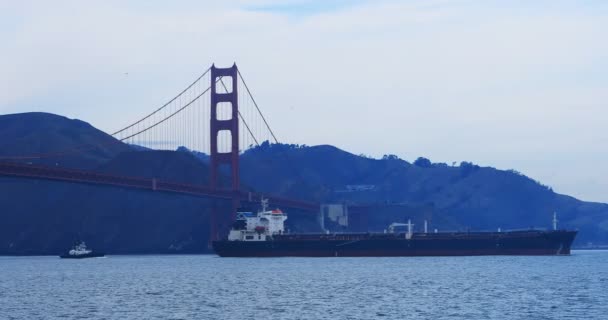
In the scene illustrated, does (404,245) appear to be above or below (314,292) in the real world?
above

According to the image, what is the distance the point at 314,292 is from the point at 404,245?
37.6 meters

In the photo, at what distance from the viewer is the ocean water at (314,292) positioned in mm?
40688

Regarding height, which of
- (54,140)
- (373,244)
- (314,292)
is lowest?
(314,292)

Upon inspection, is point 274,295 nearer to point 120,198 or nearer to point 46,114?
point 120,198

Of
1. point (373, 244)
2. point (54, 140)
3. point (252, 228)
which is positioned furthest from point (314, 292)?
point (54, 140)

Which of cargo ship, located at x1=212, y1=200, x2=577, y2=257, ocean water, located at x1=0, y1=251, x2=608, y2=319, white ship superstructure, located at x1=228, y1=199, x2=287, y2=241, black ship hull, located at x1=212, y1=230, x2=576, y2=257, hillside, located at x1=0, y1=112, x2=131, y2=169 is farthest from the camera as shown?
hillside, located at x1=0, y1=112, x2=131, y2=169

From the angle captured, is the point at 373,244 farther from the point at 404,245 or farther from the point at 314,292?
the point at 314,292

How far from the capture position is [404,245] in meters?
86.4

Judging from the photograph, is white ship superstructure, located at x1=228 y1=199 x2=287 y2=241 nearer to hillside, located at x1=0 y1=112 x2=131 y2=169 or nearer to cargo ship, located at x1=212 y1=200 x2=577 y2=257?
cargo ship, located at x1=212 y1=200 x2=577 y2=257

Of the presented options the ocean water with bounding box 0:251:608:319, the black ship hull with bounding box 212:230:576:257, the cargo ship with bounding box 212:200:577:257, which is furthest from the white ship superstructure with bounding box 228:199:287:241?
the ocean water with bounding box 0:251:608:319

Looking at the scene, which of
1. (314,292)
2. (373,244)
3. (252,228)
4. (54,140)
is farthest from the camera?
(54,140)

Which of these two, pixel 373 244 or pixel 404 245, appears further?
pixel 373 244

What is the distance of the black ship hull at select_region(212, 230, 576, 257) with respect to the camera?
278 feet

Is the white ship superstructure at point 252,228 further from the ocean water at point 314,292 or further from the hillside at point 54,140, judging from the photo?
the hillside at point 54,140
